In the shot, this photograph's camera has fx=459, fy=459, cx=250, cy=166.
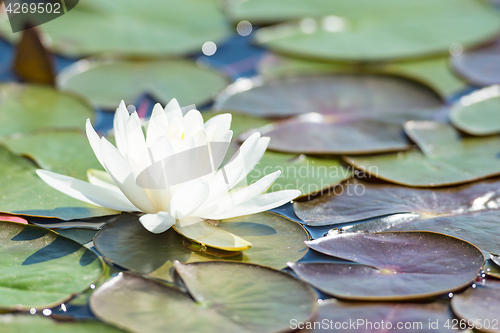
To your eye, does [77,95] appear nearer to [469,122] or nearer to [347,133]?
[347,133]

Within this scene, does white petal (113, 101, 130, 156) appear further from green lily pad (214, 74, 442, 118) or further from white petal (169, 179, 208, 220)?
green lily pad (214, 74, 442, 118)

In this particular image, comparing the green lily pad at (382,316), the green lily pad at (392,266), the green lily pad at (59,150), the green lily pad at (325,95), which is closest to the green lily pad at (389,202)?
the green lily pad at (392,266)

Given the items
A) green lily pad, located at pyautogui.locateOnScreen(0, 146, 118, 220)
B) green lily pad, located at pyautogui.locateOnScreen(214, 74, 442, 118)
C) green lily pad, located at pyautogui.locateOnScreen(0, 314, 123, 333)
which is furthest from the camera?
green lily pad, located at pyautogui.locateOnScreen(214, 74, 442, 118)

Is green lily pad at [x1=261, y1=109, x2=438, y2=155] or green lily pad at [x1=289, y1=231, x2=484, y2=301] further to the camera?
green lily pad at [x1=261, y1=109, x2=438, y2=155]

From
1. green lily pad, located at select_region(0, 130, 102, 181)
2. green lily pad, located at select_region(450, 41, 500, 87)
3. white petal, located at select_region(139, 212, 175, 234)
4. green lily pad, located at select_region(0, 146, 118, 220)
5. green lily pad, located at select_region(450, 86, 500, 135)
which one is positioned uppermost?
green lily pad, located at select_region(450, 41, 500, 87)

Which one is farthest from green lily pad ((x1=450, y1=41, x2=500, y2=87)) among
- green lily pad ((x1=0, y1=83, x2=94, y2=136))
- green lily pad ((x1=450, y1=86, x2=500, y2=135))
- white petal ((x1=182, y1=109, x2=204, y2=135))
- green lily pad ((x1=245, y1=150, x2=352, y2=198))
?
green lily pad ((x1=0, y1=83, x2=94, y2=136))

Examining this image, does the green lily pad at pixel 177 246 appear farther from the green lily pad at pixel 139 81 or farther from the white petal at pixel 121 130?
the green lily pad at pixel 139 81

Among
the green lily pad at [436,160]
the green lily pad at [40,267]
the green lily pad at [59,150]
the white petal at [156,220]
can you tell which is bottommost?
the green lily pad at [40,267]
